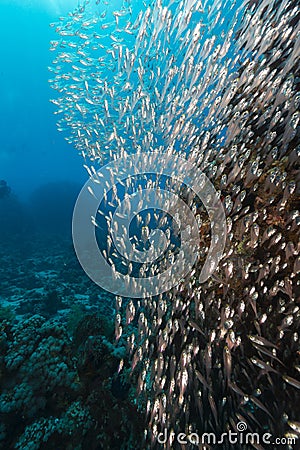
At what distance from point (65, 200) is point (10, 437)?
29.2 meters

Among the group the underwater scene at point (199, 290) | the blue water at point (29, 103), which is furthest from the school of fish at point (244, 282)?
the blue water at point (29, 103)

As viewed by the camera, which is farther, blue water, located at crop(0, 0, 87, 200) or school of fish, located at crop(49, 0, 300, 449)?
blue water, located at crop(0, 0, 87, 200)

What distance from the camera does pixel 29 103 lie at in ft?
194

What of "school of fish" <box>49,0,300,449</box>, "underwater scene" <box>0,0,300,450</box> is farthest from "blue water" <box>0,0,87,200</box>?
"school of fish" <box>49,0,300,449</box>

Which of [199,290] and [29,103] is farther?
[29,103]

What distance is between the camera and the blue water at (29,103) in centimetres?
3819

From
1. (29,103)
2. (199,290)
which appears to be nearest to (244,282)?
(199,290)

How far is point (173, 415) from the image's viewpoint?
2805 millimetres

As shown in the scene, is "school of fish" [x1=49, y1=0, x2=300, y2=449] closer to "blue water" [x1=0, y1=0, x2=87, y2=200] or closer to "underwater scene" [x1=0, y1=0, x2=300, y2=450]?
"underwater scene" [x1=0, y1=0, x2=300, y2=450]

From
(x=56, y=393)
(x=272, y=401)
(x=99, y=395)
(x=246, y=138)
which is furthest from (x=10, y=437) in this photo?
(x=246, y=138)

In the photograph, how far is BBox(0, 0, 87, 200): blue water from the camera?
125ft

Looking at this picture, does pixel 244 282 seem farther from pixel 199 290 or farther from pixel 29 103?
pixel 29 103

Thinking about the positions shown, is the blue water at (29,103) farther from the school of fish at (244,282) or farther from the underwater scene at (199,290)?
the school of fish at (244,282)

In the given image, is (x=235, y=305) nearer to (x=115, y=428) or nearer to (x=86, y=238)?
(x=115, y=428)
